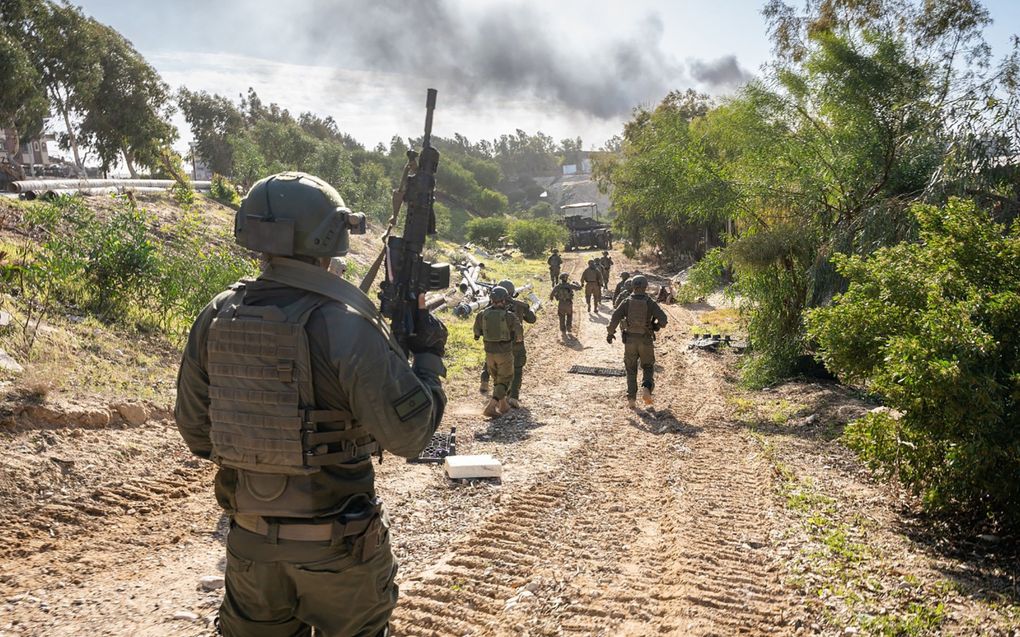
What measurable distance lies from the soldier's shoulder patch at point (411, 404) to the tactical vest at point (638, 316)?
7735mm

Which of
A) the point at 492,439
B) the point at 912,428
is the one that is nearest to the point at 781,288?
the point at 492,439

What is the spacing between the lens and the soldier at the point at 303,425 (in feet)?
7.52

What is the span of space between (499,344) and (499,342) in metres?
0.03

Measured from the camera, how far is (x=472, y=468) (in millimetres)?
6477

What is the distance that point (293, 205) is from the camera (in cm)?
246

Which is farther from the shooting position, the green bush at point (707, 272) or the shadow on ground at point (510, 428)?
the green bush at point (707, 272)

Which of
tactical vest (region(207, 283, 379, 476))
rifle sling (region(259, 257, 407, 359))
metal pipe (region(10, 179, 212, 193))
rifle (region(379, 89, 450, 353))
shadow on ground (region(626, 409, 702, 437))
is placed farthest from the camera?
metal pipe (region(10, 179, 212, 193))

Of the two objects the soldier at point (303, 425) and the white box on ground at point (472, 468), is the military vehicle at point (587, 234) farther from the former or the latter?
the soldier at point (303, 425)

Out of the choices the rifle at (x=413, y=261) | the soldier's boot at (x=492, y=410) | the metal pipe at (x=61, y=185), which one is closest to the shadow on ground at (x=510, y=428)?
the soldier's boot at (x=492, y=410)

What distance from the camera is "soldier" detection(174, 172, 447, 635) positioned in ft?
7.52

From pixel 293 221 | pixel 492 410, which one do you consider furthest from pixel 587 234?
pixel 293 221

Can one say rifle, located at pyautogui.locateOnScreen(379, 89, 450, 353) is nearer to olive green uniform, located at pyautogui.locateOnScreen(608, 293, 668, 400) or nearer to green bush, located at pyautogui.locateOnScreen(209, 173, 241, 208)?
olive green uniform, located at pyautogui.locateOnScreen(608, 293, 668, 400)

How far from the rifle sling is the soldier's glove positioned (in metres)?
0.26

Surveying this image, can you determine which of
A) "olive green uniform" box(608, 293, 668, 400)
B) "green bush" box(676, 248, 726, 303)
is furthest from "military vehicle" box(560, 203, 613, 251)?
"olive green uniform" box(608, 293, 668, 400)
